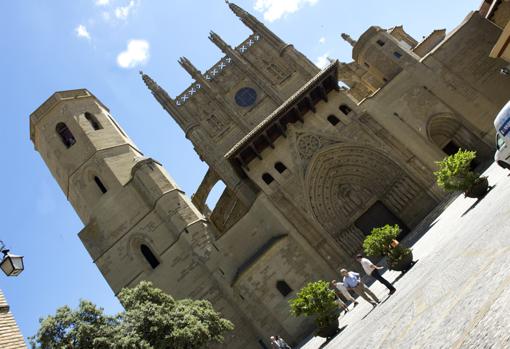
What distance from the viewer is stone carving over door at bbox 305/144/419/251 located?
57.0 ft

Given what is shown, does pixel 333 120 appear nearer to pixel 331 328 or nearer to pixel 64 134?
pixel 331 328

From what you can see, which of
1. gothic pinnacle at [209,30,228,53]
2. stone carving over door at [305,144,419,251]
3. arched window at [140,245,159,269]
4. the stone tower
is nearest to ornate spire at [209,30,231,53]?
gothic pinnacle at [209,30,228,53]

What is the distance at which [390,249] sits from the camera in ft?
34.7

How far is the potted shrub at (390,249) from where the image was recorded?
10305 millimetres

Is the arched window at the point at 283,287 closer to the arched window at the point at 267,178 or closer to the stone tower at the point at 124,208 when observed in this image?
the stone tower at the point at 124,208

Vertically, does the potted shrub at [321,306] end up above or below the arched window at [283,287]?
below

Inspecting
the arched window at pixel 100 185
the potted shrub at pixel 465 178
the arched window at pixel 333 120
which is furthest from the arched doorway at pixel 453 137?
the arched window at pixel 100 185

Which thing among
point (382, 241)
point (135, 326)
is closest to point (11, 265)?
point (135, 326)

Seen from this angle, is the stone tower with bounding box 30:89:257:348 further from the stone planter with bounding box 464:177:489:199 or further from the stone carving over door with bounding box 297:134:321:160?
the stone planter with bounding box 464:177:489:199

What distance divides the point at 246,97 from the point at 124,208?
999cm

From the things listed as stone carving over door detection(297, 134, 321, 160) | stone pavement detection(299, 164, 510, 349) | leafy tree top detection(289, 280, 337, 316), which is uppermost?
stone carving over door detection(297, 134, 321, 160)

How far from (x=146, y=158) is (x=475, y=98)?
14.5 metres

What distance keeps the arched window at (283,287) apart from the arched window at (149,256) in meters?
5.53

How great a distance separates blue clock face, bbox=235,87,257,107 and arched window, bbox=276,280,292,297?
11814mm
